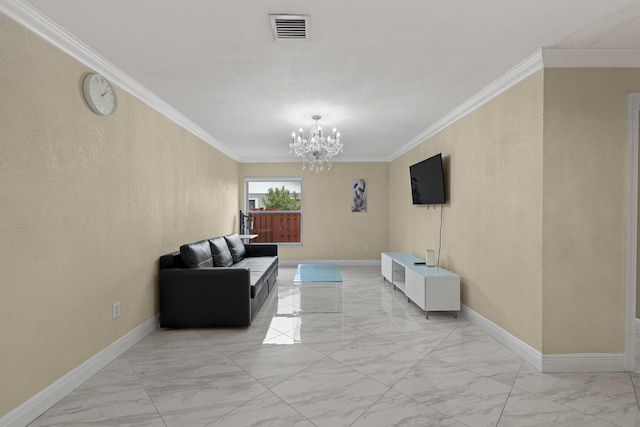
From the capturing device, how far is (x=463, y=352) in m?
3.14

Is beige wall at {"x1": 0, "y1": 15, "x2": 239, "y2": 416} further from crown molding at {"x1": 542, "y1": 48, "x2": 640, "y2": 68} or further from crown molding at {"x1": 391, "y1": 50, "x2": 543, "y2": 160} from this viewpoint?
crown molding at {"x1": 542, "y1": 48, "x2": 640, "y2": 68}

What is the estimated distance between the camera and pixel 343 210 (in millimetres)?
8008

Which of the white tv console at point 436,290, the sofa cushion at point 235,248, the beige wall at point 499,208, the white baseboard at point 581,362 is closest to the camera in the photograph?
the white baseboard at point 581,362

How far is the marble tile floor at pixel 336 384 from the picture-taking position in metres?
2.14

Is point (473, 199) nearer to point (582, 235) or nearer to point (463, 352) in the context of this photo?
point (582, 235)

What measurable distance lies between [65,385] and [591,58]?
438cm

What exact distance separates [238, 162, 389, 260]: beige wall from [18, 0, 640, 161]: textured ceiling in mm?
3909

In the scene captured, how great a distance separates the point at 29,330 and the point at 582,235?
378cm

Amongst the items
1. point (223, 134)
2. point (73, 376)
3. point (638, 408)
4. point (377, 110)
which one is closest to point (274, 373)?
point (73, 376)

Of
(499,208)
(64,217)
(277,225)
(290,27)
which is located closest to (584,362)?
(499,208)

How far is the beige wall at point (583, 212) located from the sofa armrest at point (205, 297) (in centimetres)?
273

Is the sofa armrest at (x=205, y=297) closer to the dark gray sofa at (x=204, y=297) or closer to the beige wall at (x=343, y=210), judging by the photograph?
the dark gray sofa at (x=204, y=297)

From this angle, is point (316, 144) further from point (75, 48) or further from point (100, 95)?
point (75, 48)

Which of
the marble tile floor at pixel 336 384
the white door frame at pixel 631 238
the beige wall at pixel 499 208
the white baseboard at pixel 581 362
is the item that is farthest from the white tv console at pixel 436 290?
the white door frame at pixel 631 238
